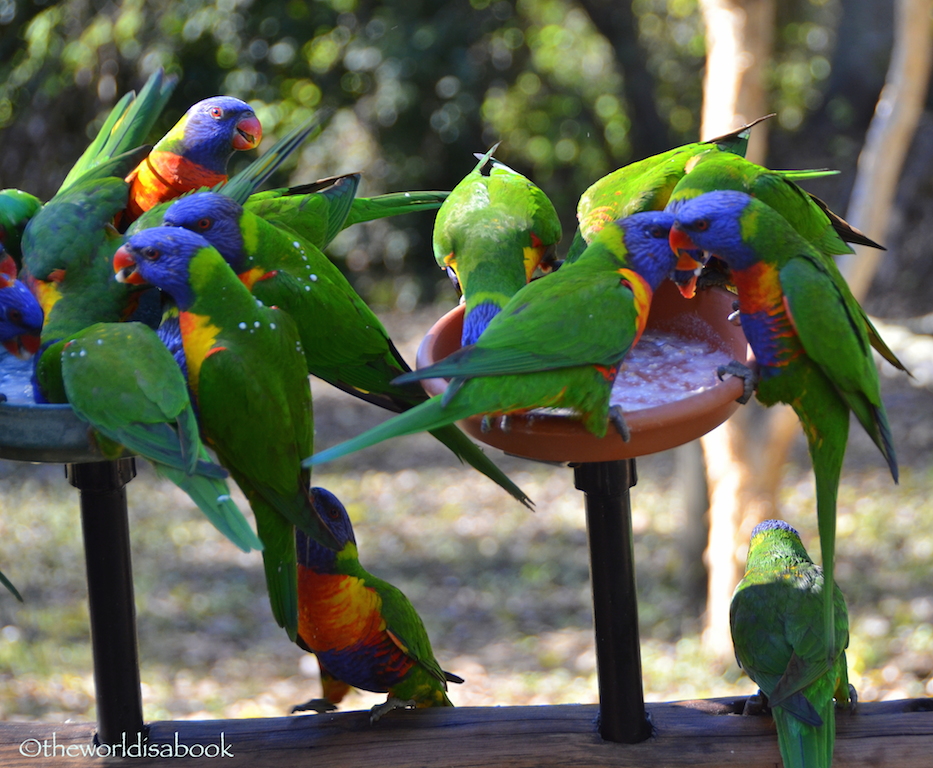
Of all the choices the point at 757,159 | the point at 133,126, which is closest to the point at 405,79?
the point at 757,159

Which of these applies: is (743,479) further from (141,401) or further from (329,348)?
(141,401)

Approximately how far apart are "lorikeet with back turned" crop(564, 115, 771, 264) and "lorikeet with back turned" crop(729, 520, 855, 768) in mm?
670

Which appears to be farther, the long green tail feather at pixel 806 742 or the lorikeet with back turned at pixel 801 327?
the long green tail feather at pixel 806 742

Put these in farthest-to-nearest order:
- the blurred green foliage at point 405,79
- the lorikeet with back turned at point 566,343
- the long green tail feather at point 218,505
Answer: the blurred green foliage at point 405,79, the lorikeet with back turned at point 566,343, the long green tail feather at point 218,505

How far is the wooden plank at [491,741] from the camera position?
5.15 feet

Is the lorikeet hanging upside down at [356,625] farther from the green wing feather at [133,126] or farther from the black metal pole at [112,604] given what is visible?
the green wing feather at [133,126]

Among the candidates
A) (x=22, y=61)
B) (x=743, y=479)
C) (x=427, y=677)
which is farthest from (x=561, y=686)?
(x=22, y=61)

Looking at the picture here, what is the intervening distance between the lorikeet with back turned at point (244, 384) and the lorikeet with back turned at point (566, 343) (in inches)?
6.3

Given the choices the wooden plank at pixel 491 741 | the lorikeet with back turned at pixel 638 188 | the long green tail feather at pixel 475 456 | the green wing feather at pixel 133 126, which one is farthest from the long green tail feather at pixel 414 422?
the green wing feather at pixel 133 126

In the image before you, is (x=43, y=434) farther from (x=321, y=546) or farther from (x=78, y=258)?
(x=321, y=546)

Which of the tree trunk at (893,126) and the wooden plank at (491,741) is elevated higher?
the tree trunk at (893,126)

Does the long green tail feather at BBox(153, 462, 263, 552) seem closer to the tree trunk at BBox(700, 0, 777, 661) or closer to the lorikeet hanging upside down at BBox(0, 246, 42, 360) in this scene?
the lorikeet hanging upside down at BBox(0, 246, 42, 360)

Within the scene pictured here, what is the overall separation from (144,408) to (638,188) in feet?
2.88

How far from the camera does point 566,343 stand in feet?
3.96
